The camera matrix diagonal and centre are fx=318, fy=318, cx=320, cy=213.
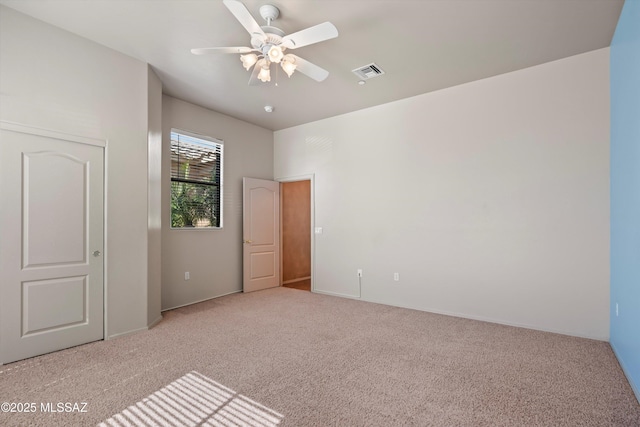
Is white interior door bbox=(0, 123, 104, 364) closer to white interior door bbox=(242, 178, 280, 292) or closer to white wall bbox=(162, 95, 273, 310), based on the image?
white wall bbox=(162, 95, 273, 310)

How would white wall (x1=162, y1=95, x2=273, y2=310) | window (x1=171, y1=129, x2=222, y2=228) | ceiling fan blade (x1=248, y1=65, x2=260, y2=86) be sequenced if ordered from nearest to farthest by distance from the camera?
ceiling fan blade (x1=248, y1=65, x2=260, y2=86) → white wall (x1=162, y1=95, x2=273, y2=310) → window (x1=171, y1=129, x2=222, y2=228)

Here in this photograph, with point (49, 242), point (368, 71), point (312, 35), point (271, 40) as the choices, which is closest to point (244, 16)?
point (271, 40)

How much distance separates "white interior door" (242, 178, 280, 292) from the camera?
552 cm

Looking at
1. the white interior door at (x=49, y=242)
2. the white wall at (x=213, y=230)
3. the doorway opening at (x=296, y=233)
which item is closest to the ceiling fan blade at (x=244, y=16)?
the white interior door at (x=49, y=242)

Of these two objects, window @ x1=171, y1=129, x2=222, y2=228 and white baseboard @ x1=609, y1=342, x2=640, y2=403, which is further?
window @ x1=171, y1=129, x2=222, y2=228

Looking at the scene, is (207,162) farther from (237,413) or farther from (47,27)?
(237,413)

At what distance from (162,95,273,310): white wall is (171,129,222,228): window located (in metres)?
0.10

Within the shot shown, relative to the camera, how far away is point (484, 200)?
12.9 ft

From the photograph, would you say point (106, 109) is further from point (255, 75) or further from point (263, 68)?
point (263, 68)

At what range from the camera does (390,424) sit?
1.90m

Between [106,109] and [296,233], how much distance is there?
4257mm

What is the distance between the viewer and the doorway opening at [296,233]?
6.66 metres

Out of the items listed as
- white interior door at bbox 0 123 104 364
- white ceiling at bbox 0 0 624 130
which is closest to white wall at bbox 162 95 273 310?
white ceiling at bbox 0 0 624 130

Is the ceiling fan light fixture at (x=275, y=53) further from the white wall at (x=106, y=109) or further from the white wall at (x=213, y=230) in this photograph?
the white wall at (x=213, y=230)
